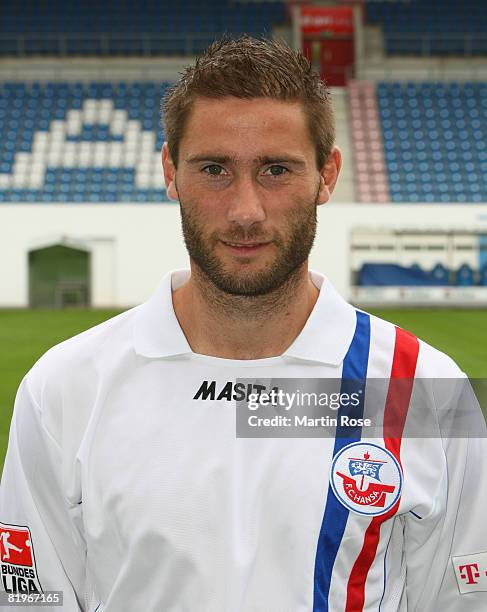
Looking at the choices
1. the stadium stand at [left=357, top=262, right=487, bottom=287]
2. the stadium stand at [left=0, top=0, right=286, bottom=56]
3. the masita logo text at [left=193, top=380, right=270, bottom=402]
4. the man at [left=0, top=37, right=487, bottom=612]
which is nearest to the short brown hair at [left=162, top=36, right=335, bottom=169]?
the man at [left=0, top=37, right=487, bottom=612]

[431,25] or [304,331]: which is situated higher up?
[431,25]

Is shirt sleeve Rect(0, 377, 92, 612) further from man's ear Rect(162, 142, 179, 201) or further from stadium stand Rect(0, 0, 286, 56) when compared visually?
stadium stand Rect(0, 0, 286, 56)

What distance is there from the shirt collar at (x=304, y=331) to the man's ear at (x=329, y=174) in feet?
0.64

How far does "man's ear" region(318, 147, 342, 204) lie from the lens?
4.91 feet

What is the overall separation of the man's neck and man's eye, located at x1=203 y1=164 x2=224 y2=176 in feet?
0.68

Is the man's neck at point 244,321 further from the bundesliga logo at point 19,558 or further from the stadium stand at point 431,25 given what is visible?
the stadium stand at point 431,25

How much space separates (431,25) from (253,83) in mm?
22617

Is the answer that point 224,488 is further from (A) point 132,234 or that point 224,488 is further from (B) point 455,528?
(A) point 132,234

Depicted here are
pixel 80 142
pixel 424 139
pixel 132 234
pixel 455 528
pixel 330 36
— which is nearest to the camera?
pixel 455 528

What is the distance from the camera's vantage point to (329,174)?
152 cm

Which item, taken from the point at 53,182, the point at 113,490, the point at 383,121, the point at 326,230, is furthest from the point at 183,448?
the point at 383,121

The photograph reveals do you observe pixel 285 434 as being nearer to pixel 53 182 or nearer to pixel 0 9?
pixel 53 182

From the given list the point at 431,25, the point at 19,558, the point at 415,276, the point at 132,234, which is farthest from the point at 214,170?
the point at 431,25

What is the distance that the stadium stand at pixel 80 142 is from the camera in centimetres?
1791
